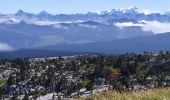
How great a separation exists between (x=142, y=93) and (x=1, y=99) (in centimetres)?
16255

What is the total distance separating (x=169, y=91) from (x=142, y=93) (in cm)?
185

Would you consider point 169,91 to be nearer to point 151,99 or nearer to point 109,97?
point 151,99

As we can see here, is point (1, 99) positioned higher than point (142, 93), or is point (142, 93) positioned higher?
point (142, 93)

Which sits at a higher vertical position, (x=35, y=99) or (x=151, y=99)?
(x=151, y=99)

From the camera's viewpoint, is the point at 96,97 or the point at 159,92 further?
the point at 159,92

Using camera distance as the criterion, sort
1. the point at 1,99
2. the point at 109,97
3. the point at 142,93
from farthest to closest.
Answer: the point at 1,99 → the point at 142,93 → the point at 109,97

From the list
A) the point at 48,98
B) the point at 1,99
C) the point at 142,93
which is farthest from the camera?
the point at 48,98

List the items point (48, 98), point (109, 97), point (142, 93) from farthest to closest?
1. point (48, 98)
2. point (142, 93)
3. point (109, 97)

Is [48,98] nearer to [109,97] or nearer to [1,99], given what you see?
[1,99]

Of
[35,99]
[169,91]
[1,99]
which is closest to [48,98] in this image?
[35,99]

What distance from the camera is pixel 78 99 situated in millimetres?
22141

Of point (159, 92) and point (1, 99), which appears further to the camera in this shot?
point (1, 99)

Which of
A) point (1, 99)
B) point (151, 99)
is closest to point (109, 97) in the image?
point (151, 99)

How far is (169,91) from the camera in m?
24.5
